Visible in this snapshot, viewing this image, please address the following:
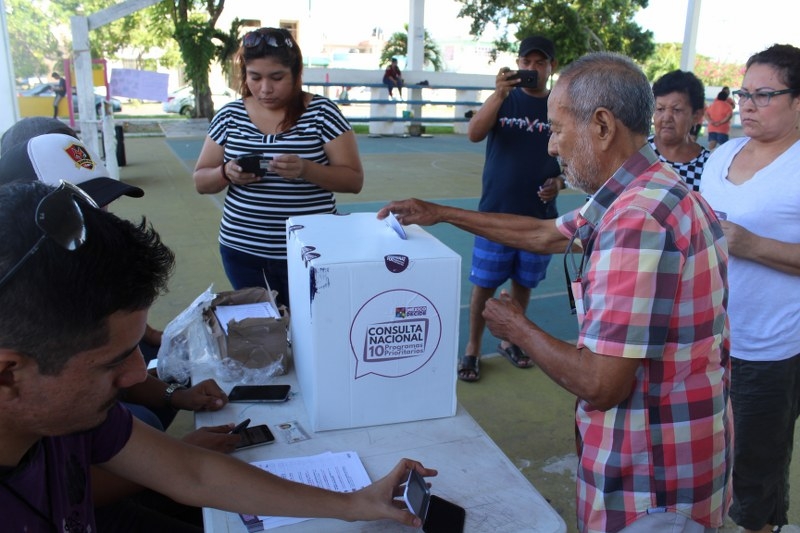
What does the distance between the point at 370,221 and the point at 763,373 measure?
1.37 metres

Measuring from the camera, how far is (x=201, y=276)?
5039 mm

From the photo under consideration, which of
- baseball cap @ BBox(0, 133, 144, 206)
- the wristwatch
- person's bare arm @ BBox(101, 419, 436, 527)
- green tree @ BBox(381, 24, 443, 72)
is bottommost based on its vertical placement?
the wristwatch

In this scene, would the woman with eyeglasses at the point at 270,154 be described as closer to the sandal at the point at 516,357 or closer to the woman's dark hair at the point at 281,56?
the woman's dark hair at the point at 281,56

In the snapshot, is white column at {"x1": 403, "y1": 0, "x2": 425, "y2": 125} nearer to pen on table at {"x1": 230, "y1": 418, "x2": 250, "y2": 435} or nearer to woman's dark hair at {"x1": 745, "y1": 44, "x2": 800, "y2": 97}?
woman's dark hair at {"x1": 745, "y1": 44, "x2": 800, "y2": 97}

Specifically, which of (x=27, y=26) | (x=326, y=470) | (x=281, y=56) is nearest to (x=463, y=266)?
(x=281, y=56)

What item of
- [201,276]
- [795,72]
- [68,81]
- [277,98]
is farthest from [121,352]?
[68,81]

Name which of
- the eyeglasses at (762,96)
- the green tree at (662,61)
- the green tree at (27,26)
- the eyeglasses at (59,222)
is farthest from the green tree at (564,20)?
the eyeglasses at (59,222)

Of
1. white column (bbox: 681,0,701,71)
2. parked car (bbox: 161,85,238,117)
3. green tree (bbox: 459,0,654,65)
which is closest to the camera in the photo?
white column (bbox: 681,0,701,71)

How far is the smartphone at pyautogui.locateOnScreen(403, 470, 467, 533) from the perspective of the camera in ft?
3.90

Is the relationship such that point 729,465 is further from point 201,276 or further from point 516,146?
point 201,276

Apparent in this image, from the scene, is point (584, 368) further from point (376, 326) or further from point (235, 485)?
point (235, 485)

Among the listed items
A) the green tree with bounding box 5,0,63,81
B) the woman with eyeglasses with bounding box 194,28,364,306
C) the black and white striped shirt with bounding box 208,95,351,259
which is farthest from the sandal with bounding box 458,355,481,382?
the green tree with bounding box 5,0,63,81

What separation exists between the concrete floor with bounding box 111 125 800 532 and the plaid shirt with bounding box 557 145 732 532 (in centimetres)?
35

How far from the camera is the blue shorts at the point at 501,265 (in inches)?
131
